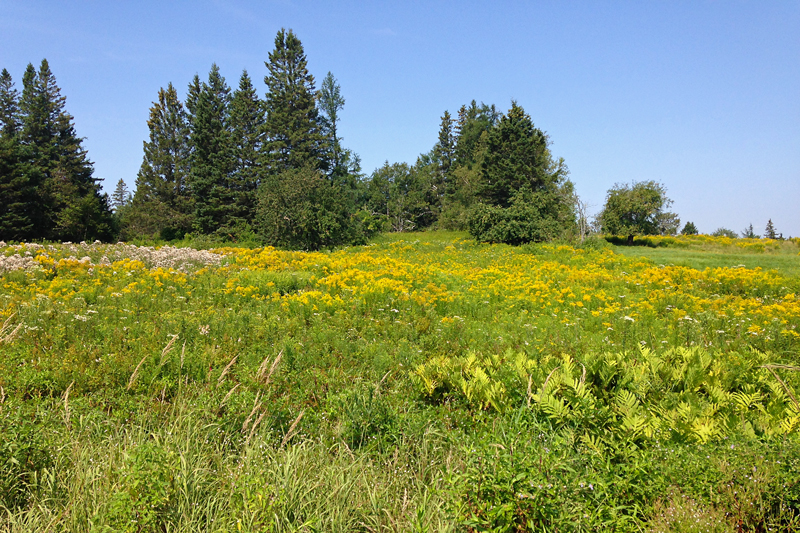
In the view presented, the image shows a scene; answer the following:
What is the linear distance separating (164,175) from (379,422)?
1628 inches

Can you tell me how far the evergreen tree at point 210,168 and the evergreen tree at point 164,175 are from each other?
1.85 meters

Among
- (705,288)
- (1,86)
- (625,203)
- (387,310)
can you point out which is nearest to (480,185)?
(625,203)

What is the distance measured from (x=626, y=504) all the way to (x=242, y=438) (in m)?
2.49

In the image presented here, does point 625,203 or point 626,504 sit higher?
point 625,203

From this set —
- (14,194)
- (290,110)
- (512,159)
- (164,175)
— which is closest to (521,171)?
(512,159)

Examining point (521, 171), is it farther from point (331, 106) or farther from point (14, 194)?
point (14, 194)

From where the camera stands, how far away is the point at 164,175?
38.5m

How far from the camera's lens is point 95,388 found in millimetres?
4148

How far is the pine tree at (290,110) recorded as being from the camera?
35.1m

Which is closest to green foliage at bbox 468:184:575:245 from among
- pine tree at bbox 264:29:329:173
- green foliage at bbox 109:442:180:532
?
pine tree at bbox 264:29:329:173

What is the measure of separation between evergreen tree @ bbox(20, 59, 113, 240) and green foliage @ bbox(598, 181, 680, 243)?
32700mm

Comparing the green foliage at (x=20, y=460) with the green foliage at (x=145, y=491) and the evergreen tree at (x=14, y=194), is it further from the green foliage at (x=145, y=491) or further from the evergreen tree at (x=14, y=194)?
the evergreen tree at (x=14, y=194)

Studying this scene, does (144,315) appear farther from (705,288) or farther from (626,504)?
(705,288)

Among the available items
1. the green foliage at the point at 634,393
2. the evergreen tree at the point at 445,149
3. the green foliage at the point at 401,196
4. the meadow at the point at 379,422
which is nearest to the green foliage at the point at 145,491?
the meadow at the point at 379,422
